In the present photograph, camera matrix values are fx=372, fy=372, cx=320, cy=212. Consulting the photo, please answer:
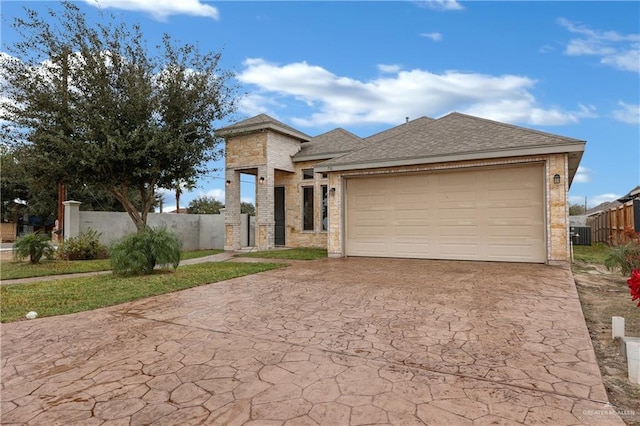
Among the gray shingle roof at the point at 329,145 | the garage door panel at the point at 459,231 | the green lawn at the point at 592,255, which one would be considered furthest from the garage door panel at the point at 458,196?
the gray shingle roof at the point at 329,145

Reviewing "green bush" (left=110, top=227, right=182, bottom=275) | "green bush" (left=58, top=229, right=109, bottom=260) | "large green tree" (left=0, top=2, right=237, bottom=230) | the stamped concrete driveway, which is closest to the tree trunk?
"large green tree" (left=0, top=2, right=237, bottom=230)

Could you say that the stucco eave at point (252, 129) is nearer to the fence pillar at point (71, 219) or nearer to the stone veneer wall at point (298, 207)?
the stone veneer wall at point (298, 207)

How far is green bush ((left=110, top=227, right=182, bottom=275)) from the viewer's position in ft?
26.3

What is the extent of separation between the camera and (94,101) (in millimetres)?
10828

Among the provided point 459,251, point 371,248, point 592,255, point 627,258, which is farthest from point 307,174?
point 627,258

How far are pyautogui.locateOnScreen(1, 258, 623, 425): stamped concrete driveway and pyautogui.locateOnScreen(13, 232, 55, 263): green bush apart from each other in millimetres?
7892

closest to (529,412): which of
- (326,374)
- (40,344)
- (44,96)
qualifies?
(326,374)

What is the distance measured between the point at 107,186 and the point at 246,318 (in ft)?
32.2

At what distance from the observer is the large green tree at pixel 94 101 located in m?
10.6

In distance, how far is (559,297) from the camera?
18.4ft

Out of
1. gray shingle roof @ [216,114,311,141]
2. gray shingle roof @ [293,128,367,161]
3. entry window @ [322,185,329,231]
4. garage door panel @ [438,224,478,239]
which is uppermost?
gray shingle roof @ [216,114,311,141]

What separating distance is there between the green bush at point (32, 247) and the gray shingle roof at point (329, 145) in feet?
30.3

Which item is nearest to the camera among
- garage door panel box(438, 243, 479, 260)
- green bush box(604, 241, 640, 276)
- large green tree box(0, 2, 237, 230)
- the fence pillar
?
green bush box(604, 241, 640, 276)

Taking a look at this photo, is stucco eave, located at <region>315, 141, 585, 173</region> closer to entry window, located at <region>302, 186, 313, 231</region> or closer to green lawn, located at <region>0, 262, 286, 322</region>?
entry window, located at <region>302, 186, 313, 231</region>
